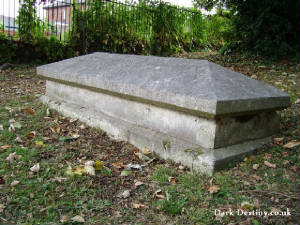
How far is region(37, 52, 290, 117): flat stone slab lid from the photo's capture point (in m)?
2.48

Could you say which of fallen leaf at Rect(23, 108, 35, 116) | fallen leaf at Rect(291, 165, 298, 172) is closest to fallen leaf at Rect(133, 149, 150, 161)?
fallen leaf at Rect(291, 165, 298, 172)

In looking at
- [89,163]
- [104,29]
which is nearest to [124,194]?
[89,163]

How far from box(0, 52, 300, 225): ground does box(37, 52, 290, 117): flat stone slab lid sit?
0.52 metres

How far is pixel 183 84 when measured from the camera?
275cm

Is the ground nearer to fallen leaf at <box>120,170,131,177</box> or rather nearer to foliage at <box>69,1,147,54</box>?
fallen leaf at <box>120,170,131,177</box>

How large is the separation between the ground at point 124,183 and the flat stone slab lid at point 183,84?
518 mm

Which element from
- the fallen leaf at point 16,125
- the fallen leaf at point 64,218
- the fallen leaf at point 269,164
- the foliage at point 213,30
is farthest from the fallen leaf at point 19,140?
the foliage at point 213,30

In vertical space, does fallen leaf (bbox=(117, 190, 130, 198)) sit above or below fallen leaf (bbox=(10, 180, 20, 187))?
above

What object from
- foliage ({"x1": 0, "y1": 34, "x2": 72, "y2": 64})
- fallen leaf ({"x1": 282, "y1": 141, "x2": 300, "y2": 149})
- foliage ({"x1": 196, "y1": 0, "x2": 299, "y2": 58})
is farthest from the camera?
foliage ({"x1": 0, "y1": 34, "x2": 72, "y2": 64})

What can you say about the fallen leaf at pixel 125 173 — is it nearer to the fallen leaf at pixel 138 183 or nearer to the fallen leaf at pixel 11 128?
the fallen leaf at pixel 138 183

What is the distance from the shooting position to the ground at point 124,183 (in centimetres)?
217

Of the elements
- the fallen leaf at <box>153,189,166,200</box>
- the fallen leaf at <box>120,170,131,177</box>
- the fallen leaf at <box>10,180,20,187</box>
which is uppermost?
the fallen leaf at <box>120,170,131,177</box>

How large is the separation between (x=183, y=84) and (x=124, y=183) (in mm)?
991

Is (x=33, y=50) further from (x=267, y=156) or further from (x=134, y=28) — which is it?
(x=267, y=156)
